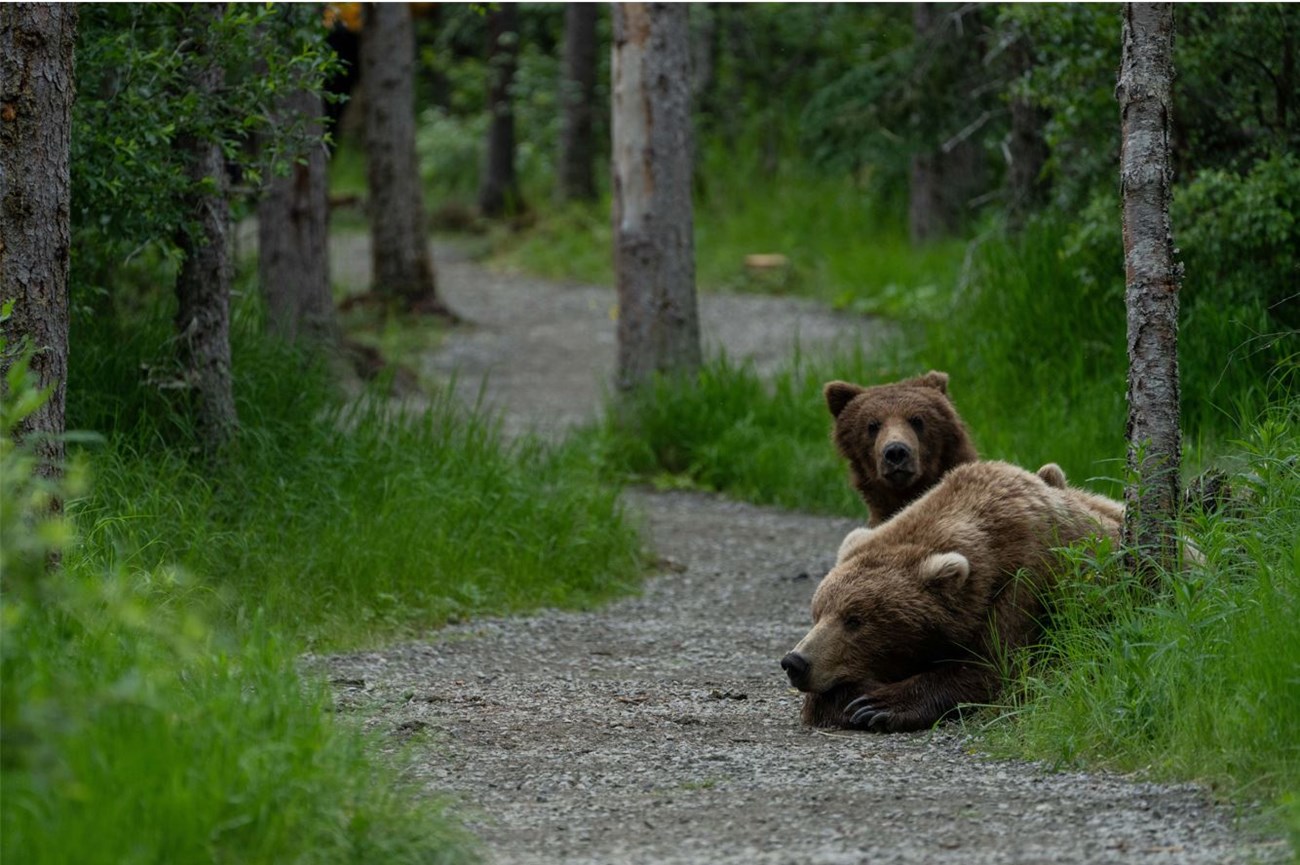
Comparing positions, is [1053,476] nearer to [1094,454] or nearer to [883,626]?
[883,626]

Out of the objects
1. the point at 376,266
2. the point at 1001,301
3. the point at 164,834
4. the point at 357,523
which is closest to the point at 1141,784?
the point at 164,834

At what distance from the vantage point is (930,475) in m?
7.21

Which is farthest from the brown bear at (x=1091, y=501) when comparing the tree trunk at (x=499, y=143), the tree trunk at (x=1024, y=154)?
the tree trunk at (x=499, y=143)

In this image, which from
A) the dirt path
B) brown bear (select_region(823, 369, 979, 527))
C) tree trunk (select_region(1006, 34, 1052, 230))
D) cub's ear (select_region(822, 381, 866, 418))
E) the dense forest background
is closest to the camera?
the dense forest background

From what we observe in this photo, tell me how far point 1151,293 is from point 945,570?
1.19m

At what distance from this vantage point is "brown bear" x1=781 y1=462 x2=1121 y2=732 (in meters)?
5.43

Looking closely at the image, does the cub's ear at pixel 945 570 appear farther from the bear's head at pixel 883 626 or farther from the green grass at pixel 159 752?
the green grass at pixel 159 752

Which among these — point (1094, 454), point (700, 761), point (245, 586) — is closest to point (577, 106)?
point (1094, 454)

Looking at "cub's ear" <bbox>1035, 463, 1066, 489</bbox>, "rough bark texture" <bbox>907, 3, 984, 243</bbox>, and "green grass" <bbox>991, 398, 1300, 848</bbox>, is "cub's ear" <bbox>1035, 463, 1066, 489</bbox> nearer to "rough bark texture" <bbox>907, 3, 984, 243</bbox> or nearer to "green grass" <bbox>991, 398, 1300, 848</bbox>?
"green grass" <bbox>991, 398, 1300, 848</bbox>

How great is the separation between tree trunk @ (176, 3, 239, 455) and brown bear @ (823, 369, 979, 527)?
9.46 feet

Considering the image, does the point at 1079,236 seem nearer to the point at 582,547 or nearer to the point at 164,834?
the point at 582,547

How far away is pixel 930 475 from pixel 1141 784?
2.84 m

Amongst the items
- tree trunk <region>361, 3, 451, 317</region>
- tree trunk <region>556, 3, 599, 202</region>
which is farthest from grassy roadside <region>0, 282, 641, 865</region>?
tree trunk <region>556, 3, 599, 202</region>

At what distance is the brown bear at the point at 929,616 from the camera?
5.43 meters
